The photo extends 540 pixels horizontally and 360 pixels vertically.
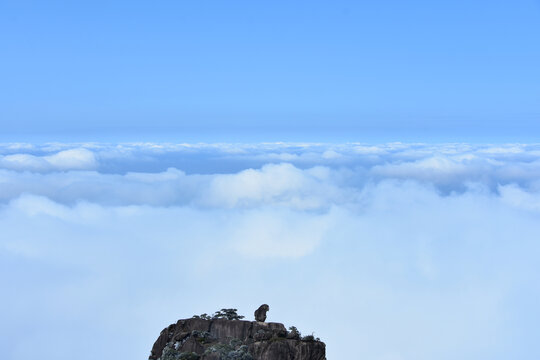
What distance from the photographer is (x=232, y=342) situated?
159ft

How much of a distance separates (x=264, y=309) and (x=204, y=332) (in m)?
6.17

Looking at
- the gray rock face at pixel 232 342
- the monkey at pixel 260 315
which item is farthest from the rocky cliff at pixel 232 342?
the monkey at pixel 260 315

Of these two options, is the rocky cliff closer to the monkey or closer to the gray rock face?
the gray rock face

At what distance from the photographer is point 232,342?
48500 millimetres

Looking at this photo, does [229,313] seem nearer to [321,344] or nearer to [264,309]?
[264,309]

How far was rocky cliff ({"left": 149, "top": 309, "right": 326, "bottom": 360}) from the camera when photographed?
45.9 meters

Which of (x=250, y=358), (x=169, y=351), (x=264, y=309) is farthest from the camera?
(x=264, y=309)

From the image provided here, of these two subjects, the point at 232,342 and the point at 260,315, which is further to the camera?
the point at 260,315

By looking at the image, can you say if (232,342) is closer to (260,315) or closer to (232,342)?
(232,342)

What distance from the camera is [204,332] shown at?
50.9 m

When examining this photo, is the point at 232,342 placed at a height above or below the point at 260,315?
below

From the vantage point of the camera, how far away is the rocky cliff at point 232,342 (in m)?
45.9

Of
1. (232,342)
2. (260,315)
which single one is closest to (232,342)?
(232,342)

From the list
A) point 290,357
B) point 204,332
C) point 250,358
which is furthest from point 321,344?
point 204,332
